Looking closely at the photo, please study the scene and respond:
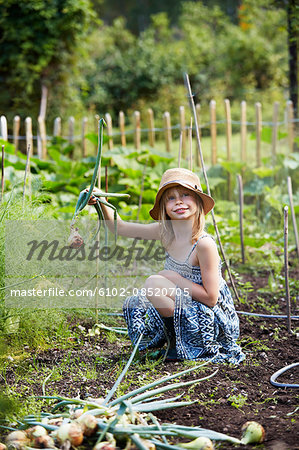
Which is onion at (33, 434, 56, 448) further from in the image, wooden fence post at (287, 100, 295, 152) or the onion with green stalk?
wooden fence post at (287, 100, 295, 152)

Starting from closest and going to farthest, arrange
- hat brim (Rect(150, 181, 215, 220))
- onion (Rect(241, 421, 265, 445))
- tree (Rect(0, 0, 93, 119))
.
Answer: onion (Rect(241, 421, 265, 445)) < hat brim (Rect(150, 181, 215, 220)) < tree (Rect(0, 0, 93, 119))

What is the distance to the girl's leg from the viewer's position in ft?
8.57

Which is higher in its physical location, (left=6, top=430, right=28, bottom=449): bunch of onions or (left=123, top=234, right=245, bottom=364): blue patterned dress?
(left=123, top=234, right=245, bottom=364): blue patterned dress

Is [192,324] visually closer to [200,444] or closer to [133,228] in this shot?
[133,228]

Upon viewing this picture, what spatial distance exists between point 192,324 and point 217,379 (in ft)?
0.98

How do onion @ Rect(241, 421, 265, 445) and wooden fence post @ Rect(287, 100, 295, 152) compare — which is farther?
wooden fence post @ Rect(287, 100, 295, 152)

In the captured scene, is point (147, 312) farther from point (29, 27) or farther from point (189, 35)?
point (189, 35)

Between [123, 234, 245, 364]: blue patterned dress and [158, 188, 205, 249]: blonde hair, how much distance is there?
0.07 metres

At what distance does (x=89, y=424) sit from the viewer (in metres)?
1.83

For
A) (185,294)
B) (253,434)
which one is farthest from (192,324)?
(253,434)

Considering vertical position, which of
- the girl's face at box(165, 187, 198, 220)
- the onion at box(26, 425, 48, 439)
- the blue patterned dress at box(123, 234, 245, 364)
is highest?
the girl's face at box(165, 187, 198, 220)

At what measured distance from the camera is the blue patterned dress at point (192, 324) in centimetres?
265

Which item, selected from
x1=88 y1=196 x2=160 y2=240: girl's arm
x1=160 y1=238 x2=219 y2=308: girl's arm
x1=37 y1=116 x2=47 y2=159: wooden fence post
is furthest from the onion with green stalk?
x1=37 y1=116 x2=47 y2=159: wooden fence post

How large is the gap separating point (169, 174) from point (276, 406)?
1.22m
